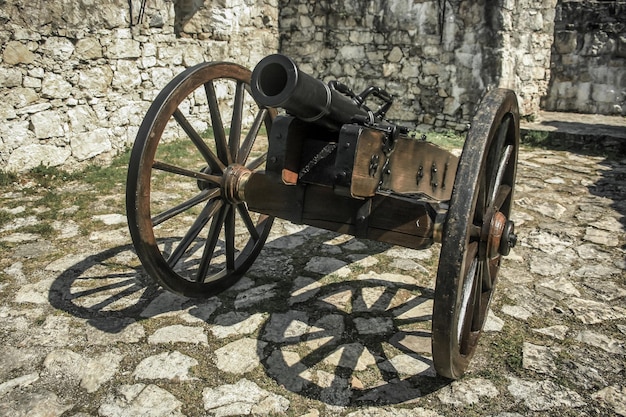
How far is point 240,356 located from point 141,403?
530 mm

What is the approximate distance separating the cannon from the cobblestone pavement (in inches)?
10.0

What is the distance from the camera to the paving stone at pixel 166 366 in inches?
98.4

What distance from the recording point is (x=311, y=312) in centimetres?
311

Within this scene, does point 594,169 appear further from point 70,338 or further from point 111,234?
point 70,338

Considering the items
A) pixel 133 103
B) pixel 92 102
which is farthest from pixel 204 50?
pixel 92 102

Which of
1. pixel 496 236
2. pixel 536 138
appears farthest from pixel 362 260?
pixel 536 138

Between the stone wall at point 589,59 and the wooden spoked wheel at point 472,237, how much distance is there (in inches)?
323

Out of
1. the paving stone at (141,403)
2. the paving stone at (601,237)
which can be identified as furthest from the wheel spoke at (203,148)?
the paving stone at (601,237)

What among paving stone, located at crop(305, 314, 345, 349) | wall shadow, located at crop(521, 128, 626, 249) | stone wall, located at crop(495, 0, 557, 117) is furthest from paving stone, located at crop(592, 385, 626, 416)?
stone wall, located at crop(495, 0, 557, 117)

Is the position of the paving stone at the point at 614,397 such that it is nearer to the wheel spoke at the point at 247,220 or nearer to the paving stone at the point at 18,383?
the wheel spoke at the point at 247,220

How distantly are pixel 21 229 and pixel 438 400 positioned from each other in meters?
3.53

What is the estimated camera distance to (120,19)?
6.14 metres

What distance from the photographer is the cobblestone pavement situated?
2.36m

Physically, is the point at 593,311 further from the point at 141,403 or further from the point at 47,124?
the point at 47,124
